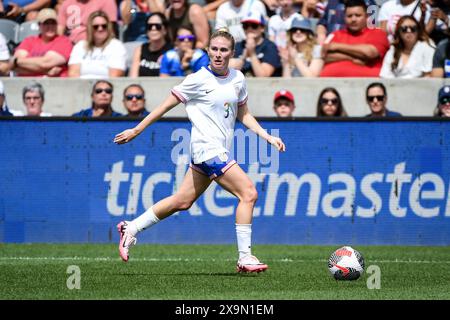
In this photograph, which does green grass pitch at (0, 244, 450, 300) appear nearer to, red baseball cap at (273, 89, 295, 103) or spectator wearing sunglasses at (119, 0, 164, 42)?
red baseball cap at (273, 89, 295, 103)

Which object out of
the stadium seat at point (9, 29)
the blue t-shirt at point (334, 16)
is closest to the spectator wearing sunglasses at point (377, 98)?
the blue t-shirt at point (334, 16)

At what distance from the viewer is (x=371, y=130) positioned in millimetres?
15023

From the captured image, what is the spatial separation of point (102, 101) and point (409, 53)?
4.45 m

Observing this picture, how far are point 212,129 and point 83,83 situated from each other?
568 cm

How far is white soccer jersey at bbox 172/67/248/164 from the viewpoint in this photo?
36.2ft

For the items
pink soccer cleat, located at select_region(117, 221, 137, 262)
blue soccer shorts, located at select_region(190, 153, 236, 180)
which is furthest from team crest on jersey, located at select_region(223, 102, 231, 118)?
pink soccer cleat, located at select_region(117, 221, 137, 262)

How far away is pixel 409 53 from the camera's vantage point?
1656 centimetres

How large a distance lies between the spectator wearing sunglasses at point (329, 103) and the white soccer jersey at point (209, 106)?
4.65 meters

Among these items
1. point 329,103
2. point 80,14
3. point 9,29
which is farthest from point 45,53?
point 329,103

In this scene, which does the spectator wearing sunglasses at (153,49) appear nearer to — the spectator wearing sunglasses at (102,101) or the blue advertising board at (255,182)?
the spectator wearing sunglasses at (102,101)

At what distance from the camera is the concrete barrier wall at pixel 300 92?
52.8 ft

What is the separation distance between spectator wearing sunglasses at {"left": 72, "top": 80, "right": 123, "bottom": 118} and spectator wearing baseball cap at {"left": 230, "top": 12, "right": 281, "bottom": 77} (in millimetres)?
1957

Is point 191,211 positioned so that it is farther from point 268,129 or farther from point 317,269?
point 317,269

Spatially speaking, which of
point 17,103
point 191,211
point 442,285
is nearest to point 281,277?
point 442,285
